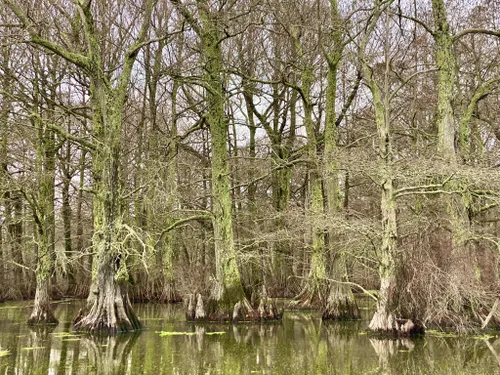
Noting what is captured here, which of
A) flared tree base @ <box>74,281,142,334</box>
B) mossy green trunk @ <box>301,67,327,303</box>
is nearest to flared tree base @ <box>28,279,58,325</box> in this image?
flared tree base @ <box>74,281,142,334</box>

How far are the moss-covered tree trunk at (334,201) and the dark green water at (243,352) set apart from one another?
123 centimetres

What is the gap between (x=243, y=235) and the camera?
2344 centimetres

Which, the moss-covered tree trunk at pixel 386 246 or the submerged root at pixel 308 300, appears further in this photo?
the submerged root at pixel 308 300

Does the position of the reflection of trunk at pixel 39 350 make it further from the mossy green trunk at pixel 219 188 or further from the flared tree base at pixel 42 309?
the mossy green trunk at pixel 219 188

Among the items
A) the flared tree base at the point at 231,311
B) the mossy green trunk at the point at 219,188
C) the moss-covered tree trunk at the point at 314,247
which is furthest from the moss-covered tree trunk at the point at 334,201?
the mossy green trunk at the point at 219,188

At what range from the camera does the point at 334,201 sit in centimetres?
1662

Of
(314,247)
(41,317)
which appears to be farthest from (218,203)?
(41,317)

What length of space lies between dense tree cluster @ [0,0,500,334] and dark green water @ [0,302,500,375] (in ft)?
3.37

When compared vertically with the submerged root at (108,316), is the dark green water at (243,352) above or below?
below

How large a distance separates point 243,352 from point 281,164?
25.0 ft

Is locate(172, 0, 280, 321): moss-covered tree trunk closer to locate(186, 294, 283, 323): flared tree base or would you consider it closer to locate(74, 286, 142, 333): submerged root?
locate(186, 294, 283, 323): flared tree base

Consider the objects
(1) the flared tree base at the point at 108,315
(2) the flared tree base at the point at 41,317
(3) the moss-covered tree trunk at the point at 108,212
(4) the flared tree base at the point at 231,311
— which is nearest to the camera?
(1) the flared tree base at the point at 108,315

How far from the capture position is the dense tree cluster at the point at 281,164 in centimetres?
1185

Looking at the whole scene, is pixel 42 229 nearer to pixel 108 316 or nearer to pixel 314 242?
pixel 108 316
